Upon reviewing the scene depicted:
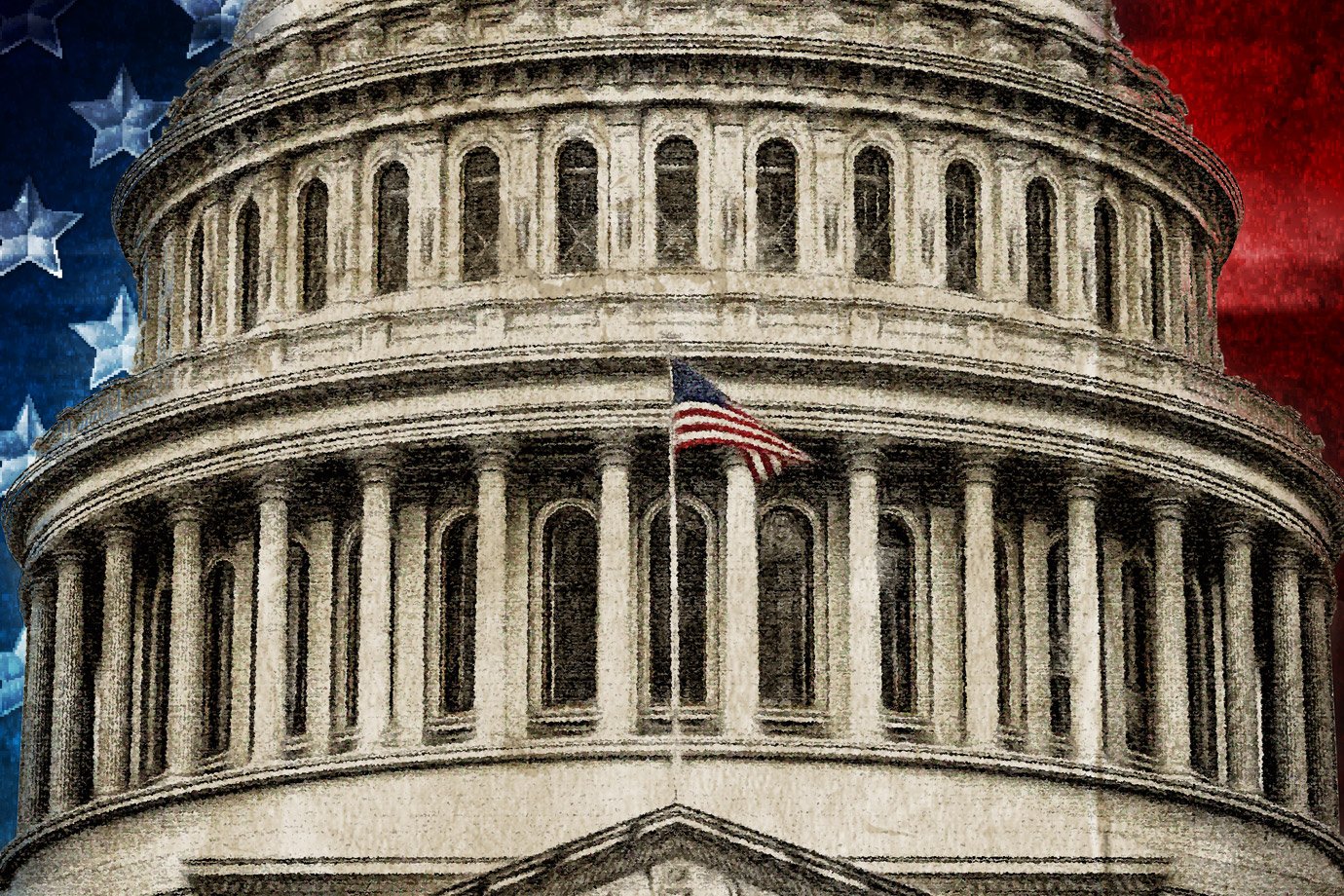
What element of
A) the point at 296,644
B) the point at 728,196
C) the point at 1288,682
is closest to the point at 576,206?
the point at 728,196

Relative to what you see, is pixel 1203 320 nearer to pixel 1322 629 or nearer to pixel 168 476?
pixel 1322 629

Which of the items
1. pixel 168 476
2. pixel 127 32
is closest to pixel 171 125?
pixel 127 32

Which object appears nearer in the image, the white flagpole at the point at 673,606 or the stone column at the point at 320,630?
the white flagpole at the point at 673,606

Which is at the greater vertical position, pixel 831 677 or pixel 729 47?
pixel 729 47

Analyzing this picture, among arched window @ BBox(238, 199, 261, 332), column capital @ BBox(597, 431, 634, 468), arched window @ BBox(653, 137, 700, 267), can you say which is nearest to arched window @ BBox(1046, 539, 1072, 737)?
column capital @ BBox(597, 431, 634, 468)

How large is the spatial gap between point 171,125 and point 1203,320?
21.5 metres

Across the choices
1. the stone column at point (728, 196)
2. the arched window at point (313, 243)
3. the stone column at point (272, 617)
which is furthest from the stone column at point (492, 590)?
the arched window at point (313, 243)

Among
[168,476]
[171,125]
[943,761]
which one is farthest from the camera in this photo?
[171,125]

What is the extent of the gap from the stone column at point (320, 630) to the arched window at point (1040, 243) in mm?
14513

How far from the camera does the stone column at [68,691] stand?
87.4 m

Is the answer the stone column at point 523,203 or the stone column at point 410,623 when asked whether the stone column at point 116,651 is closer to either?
the stone column at point 410,623

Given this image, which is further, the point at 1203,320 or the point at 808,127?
the point at 1203,320

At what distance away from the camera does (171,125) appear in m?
92.1

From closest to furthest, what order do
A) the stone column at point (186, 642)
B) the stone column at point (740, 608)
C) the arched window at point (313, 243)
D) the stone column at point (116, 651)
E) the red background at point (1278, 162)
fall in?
the red background at point (1278, 162) → the stone column at point (740, 608) → the stone column at point (186, 642) → the stone column at point (116, 651) → the arched window at point (313, 243)
